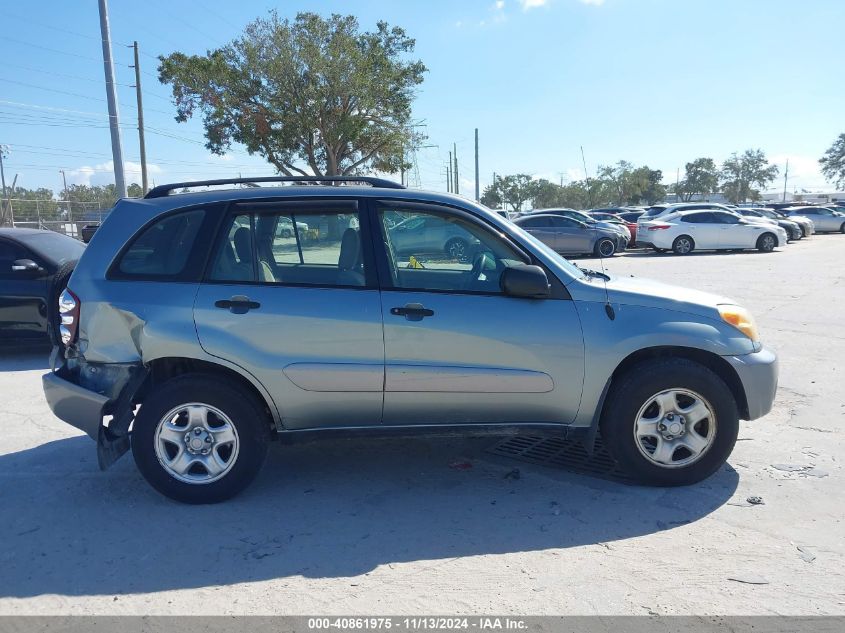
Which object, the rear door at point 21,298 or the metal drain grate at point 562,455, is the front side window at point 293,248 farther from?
the rear door at point 21,298

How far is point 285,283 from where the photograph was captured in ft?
12.6

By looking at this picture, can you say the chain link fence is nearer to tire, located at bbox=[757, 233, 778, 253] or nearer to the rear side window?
tire, located at bbox=[757, 233, 778, 253]

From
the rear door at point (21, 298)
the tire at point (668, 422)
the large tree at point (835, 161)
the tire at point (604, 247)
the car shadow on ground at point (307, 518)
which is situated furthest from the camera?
the large tree at point (835, 161)

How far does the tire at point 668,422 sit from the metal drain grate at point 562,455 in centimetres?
28

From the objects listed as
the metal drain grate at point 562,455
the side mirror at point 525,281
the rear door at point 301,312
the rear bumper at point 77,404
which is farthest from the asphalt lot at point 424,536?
the side mirror at point 525,281

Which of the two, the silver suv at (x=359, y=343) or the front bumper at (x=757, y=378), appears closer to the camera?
the silver suv at (x=359, y=343)

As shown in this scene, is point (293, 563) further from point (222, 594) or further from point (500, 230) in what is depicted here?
point (500, 230)

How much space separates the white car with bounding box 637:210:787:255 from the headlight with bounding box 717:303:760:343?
779 inches

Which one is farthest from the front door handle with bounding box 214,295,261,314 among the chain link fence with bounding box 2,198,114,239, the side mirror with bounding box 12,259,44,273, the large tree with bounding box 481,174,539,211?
the large tree with bounding box 481,174,539,211

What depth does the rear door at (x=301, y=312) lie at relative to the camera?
3732mm

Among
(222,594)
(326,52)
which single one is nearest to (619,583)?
(222,594)

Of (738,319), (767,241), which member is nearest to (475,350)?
(738,319)

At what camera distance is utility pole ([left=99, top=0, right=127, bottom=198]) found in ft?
57.1

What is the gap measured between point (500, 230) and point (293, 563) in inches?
87.8
